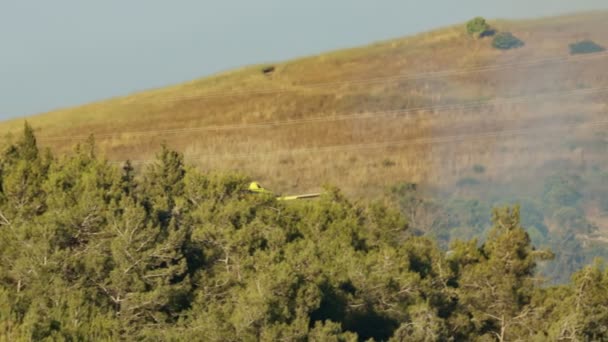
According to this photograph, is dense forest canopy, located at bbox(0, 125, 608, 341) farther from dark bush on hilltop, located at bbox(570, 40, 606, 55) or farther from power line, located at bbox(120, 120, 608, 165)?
dark bush on hilltop, located at bbox(570, 40, 606, 55)

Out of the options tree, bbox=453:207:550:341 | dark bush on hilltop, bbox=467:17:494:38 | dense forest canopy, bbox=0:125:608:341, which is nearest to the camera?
dense forest canopy, bbox=0:125:608:341

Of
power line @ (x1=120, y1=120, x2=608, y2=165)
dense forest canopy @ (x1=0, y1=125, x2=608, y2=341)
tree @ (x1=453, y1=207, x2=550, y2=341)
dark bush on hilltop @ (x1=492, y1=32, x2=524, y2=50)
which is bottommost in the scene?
power line @ (x1=120, y1=120, x2=608, y2=165)

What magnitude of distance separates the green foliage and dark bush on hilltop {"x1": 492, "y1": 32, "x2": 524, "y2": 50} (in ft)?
5.50

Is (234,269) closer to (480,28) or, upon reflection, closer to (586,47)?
(586,47)

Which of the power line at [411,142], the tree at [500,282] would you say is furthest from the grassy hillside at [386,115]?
the tree at [500,282]

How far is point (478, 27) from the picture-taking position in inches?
4722

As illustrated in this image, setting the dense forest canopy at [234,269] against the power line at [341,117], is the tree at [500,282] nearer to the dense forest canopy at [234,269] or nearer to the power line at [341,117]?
the dense forest canopy at [234,269]

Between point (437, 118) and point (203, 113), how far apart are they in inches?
723

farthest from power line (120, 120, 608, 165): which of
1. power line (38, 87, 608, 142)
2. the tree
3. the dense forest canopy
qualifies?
the tree

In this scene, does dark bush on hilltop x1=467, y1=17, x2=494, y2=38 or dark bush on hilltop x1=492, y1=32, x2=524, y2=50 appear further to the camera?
dark bush on hilltop x1=467, y1=17, x2=494, y2=38

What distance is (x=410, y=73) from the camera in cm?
10788

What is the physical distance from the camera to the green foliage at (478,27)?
11988cm

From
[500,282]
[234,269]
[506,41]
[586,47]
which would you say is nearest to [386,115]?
[586,47]

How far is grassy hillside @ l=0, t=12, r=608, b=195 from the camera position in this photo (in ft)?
320
